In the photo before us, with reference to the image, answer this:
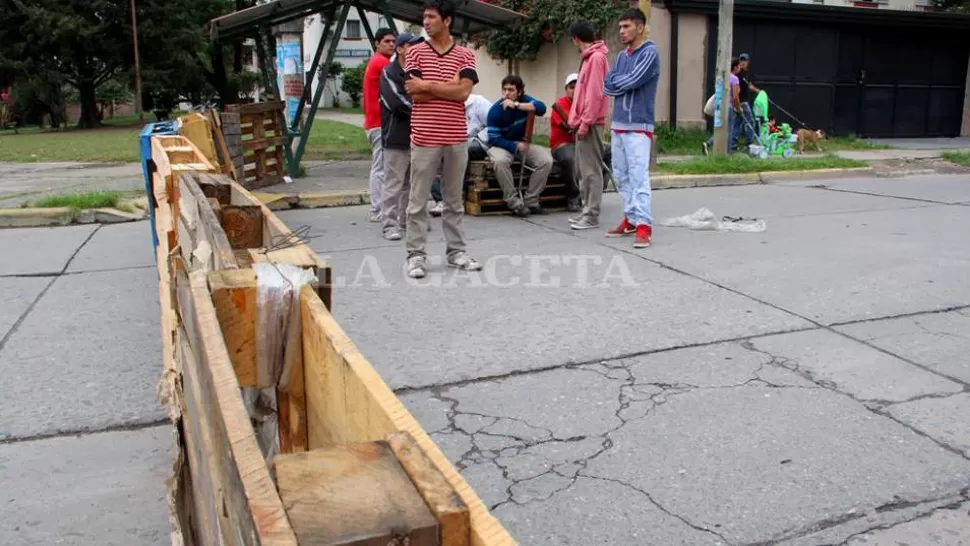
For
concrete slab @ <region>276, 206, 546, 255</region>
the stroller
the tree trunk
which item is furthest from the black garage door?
the tree trunk

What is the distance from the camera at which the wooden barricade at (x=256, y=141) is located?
9820 millimetres

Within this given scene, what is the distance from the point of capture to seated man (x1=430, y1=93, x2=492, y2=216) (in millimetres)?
9156

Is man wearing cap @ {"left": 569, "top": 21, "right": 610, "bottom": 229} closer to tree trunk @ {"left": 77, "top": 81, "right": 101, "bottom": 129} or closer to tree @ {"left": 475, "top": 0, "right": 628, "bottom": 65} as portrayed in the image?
tree @ {"left": 475, "top": 0, "right": 628, "bottom": 65}

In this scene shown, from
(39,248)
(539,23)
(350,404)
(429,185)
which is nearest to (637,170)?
(429,185)

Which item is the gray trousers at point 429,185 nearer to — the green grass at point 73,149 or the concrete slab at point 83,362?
the concrete slab at point 83,362

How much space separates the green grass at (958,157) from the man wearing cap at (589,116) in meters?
9.11

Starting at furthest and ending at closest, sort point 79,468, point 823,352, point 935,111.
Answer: point 935,111 < point 823,352 < point 79,468

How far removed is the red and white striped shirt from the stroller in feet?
33.7

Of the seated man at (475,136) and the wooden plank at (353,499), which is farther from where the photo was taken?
the seated man at (475,136)

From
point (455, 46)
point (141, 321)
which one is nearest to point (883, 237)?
point (455, 46)

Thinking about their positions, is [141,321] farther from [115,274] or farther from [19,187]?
[19,187]

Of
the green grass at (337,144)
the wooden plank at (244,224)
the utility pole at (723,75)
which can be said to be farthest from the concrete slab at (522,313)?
the green grass at (337,144)

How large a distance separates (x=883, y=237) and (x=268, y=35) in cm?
860

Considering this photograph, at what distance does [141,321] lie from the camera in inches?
204
